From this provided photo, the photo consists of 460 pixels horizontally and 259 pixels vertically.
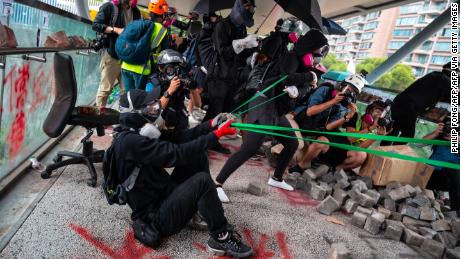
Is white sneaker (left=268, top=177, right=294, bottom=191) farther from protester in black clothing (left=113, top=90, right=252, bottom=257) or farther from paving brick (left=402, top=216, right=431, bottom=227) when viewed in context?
protester in black clothing (left=113, top=90, right=252, bottom=257)

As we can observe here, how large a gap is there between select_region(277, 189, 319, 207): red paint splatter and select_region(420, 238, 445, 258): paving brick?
1.12 m

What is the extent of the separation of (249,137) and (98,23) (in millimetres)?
2371

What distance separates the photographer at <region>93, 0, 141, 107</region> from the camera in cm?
432

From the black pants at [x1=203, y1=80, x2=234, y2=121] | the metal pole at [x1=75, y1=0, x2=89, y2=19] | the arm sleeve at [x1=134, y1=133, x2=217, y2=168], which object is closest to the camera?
the arm sleeve at [x1=134, y1=133, x2=217, y2=168]

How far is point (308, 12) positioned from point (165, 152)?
2.25 meters

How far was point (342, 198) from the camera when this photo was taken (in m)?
3.98

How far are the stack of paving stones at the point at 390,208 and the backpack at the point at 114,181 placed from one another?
218 centimetres

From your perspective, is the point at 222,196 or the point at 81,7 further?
the point at 81,7

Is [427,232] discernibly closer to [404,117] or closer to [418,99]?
[404,117]

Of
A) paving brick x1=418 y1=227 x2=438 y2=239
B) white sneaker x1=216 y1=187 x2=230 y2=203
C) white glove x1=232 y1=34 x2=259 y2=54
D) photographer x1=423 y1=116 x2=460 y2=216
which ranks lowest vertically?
white sneaker x1=216 y1=187 x2=230 y2=203

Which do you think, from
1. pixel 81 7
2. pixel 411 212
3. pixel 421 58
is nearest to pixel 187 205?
pixel 411 212

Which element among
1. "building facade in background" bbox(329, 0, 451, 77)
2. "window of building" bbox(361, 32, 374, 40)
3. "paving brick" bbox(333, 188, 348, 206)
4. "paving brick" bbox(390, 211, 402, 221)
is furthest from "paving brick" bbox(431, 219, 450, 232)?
"window of building" bbox(361, 32, 374, 40)

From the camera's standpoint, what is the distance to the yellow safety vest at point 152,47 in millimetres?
4145

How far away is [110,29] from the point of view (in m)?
4.32
